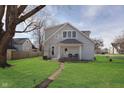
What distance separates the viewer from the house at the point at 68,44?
60.6ft

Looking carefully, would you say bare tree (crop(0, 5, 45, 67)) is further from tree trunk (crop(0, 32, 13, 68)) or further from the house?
the house

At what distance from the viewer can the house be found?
1847 cm

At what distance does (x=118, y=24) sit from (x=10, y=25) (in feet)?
15.1

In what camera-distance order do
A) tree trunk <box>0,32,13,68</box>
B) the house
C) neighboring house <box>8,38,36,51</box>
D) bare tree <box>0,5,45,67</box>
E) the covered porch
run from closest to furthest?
bare tree <box>0,5,45,67</box>, tree trunk <box>0,32,13,68</box>, the covered porch, the house, neighboring house <box>8,38,36,51</box>

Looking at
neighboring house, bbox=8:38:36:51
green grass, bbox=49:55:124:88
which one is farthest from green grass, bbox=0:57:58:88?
neighboring house, bbox=8:38:36:51

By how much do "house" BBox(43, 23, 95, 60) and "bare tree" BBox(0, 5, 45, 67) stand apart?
7793 mm

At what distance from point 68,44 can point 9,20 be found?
27.7 feet

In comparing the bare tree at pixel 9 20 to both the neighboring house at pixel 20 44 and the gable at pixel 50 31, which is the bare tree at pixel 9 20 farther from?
the neighboring house at pixel 20 44

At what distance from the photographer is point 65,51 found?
18969 mm

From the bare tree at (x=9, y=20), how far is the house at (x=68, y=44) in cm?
779

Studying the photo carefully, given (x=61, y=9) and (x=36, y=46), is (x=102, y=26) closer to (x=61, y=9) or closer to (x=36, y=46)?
(x=61, y=9)

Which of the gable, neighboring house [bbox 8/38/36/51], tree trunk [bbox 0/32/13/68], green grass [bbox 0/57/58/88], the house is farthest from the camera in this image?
neighboring house [bbox 8/38/36/51]

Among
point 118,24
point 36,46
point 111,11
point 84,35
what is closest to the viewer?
point 111,11
